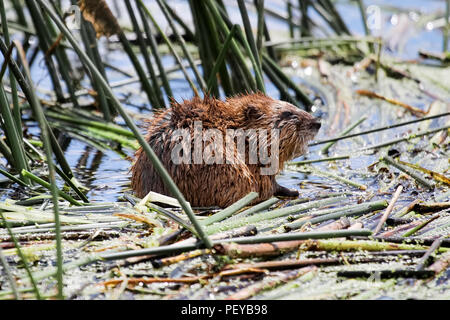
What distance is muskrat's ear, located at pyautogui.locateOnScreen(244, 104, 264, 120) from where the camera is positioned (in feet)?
14.3

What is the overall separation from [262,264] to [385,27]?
22.6 feet

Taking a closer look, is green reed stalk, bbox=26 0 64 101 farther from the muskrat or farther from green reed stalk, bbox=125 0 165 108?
the muskrat

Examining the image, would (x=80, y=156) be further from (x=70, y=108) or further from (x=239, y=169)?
(x=239, y=169)

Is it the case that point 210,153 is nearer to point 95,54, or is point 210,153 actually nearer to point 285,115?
point 285,115

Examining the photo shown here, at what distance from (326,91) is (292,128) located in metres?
2.62

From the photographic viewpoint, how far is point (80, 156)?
536 centimetres

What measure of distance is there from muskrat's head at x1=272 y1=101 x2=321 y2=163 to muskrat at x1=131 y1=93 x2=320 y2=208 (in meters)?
0.07

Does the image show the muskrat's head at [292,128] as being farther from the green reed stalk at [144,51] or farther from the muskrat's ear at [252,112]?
the green reed stalk at [144,51]

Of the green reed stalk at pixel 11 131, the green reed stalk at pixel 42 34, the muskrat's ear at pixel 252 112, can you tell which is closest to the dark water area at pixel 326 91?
the green reed stalk at pixel 42 34

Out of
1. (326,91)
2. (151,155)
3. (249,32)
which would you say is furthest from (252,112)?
(326,91)

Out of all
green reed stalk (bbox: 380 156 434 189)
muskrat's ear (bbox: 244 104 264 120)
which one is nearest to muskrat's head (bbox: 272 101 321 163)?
muskrat's ear (bbox: 244 104 264 120)

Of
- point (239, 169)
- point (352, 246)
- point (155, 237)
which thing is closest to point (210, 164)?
point (239, 169)

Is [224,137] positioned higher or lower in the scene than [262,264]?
higher

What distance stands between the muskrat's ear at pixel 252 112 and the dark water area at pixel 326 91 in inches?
14.4
